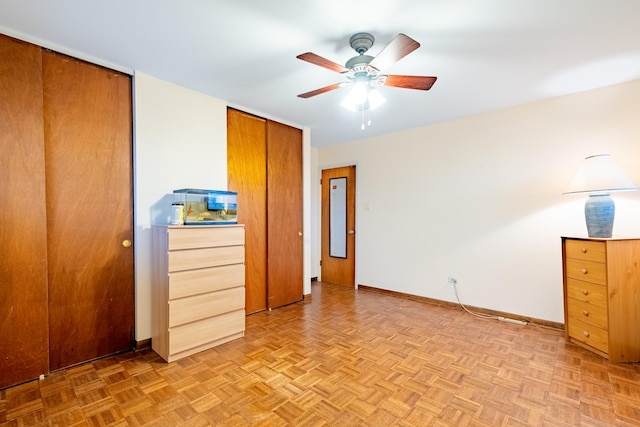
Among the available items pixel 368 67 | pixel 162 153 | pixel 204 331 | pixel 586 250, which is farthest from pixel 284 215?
pixel 586 250

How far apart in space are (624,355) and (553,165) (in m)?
1.75

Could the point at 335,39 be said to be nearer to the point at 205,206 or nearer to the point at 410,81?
the point at 410,81

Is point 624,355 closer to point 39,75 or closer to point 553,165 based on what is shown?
point 553,165

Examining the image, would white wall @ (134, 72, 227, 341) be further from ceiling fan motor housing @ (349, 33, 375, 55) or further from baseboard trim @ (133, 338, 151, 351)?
ceiling fan motor housing @ (349, 33, 375, 55)

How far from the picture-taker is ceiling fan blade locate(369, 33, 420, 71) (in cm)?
154

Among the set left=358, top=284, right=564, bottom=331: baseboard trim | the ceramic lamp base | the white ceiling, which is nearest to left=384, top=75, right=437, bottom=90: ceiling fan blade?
the white ceiling

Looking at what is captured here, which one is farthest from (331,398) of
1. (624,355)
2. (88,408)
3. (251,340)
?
(624,355)

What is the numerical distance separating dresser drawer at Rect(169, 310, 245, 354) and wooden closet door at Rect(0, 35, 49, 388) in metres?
0.84

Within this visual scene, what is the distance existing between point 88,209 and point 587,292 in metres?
4.11

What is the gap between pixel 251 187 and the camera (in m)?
3.35

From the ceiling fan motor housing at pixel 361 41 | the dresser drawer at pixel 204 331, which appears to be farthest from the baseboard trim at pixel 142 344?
the ceiling fan motor housing at pixel 361 41

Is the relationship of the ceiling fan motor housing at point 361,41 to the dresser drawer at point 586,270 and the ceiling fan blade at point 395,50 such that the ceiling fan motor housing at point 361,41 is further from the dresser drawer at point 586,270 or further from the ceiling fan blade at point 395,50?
the dresser drawer at point 586,270

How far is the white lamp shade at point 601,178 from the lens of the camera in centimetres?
232

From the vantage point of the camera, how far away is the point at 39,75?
201 centimetres
